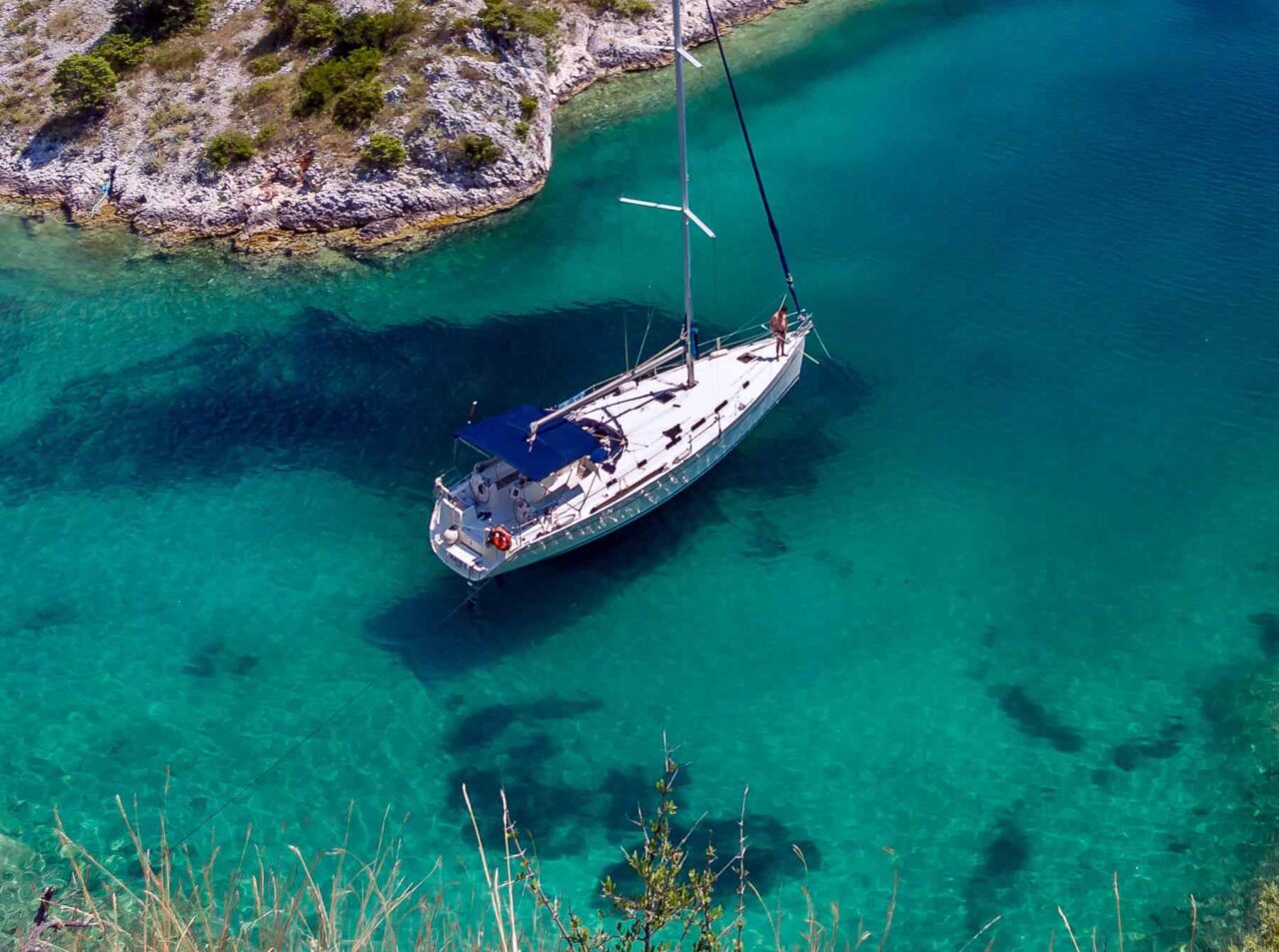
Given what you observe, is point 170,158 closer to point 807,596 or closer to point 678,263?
point 678,263

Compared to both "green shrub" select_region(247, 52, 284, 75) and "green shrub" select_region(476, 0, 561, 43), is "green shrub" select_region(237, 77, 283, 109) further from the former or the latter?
"green shrub" select_region(476, 0, 561, 43)

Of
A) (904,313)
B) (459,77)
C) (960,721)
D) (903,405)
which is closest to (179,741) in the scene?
(960,721)

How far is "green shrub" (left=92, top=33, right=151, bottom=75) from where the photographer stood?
62062mm

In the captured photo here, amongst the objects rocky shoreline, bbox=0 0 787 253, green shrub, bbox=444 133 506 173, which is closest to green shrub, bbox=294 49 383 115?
rocky shoreline, bbox=0 0 787 253

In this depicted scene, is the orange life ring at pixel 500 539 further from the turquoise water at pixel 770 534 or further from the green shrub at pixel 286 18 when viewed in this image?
the green shrub at pixel 286 18

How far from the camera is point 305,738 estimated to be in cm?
3359

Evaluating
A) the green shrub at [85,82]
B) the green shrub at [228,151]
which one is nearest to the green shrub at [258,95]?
the green shrub at [228,151]

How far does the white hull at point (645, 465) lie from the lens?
118 ft

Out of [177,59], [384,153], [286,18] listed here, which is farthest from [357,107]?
[177,59]

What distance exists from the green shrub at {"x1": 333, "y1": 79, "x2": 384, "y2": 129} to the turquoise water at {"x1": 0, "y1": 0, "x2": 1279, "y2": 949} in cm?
919

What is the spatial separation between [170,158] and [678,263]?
27.7 metres

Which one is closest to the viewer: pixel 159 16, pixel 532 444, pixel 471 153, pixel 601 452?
pixel 532 444

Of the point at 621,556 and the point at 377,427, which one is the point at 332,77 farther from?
the point at 621,556

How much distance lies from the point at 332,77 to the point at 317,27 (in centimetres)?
475
